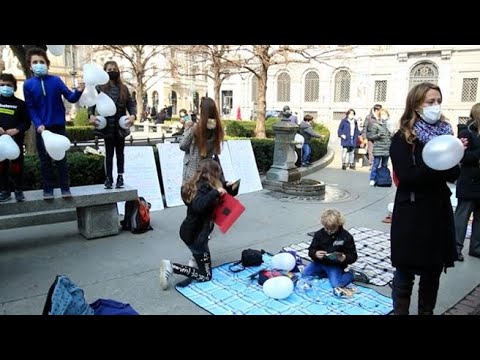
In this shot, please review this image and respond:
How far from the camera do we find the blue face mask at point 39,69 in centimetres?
448

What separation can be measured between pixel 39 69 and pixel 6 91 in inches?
16.7

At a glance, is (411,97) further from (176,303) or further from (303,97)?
(303,97)

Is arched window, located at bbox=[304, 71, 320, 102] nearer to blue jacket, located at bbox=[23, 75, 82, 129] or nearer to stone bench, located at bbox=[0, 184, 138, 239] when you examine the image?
stone bench, located at bbox=[0, 184, 138, 239]

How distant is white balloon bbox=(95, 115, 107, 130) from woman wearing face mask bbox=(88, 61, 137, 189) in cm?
4

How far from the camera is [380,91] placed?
118 feet

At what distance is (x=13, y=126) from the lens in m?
4.57

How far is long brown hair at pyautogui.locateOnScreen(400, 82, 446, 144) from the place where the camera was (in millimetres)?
2848

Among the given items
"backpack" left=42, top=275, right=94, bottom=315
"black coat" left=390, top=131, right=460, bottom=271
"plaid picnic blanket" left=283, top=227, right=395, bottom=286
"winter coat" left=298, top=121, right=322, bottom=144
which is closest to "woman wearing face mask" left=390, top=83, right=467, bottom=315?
"black coat" left=390, top=131, right=460, bottom=271

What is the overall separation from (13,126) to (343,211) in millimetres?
5354

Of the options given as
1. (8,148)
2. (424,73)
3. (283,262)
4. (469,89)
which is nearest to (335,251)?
(283,262)

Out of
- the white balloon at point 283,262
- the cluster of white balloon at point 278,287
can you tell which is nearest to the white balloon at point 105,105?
the white balloon at point 283,262

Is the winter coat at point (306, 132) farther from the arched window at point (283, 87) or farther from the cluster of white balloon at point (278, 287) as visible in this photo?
the arched window at point (283, 87)

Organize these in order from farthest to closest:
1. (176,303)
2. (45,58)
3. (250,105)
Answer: (250,105), (45,58), (176,303)
